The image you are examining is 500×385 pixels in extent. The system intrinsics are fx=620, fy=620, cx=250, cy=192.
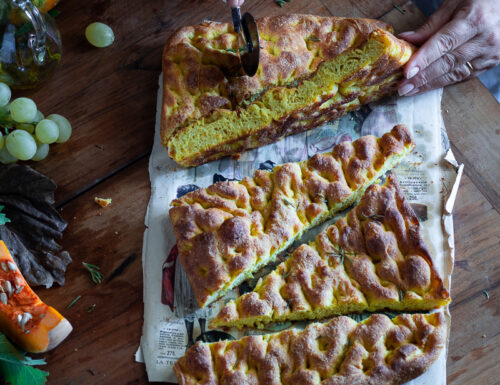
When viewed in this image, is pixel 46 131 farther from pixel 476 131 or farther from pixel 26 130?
pixel 476 131

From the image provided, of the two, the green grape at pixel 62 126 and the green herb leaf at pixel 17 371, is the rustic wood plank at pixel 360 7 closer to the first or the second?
the green grape at pixel 62 126

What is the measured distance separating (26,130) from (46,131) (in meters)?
0.17

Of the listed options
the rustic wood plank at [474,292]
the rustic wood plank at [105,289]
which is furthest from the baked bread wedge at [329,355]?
the rustic wood plank at [105,289]

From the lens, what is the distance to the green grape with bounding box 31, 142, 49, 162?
11.8 feet

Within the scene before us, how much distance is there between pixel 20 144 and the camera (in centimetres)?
345

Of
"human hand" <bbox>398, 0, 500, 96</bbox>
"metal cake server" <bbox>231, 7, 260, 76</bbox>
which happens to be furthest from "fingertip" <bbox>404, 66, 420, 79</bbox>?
"metal cake server" <bbox>231, 7, 260, 76</bbox>

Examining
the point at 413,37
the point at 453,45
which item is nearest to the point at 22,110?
the point at 413,37

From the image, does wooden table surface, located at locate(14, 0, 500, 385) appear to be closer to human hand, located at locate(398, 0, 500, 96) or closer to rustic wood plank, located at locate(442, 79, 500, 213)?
rustic wood plank, located at locate(442, 79, 500, 213)

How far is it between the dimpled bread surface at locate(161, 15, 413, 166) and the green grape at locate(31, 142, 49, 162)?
703 mm

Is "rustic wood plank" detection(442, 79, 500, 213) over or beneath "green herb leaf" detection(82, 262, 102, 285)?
beneath

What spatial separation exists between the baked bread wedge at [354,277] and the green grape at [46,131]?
4.58 feet

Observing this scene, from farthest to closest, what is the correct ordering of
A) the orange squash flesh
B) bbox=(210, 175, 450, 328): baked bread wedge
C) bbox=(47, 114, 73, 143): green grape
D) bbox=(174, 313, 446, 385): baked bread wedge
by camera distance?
bbox=(47, 114, 73, 143): green grape, bbox=(210, 175, 450, 328): baked bread wedge, the orange squash flesh, bbox=(174, 313, 446, 385): baked bread wedge

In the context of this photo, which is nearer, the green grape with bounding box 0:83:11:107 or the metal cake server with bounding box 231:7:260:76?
the metal cake server with bounding box 231:7:260:76

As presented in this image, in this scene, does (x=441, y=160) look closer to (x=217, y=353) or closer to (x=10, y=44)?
(x=217, y=353)
